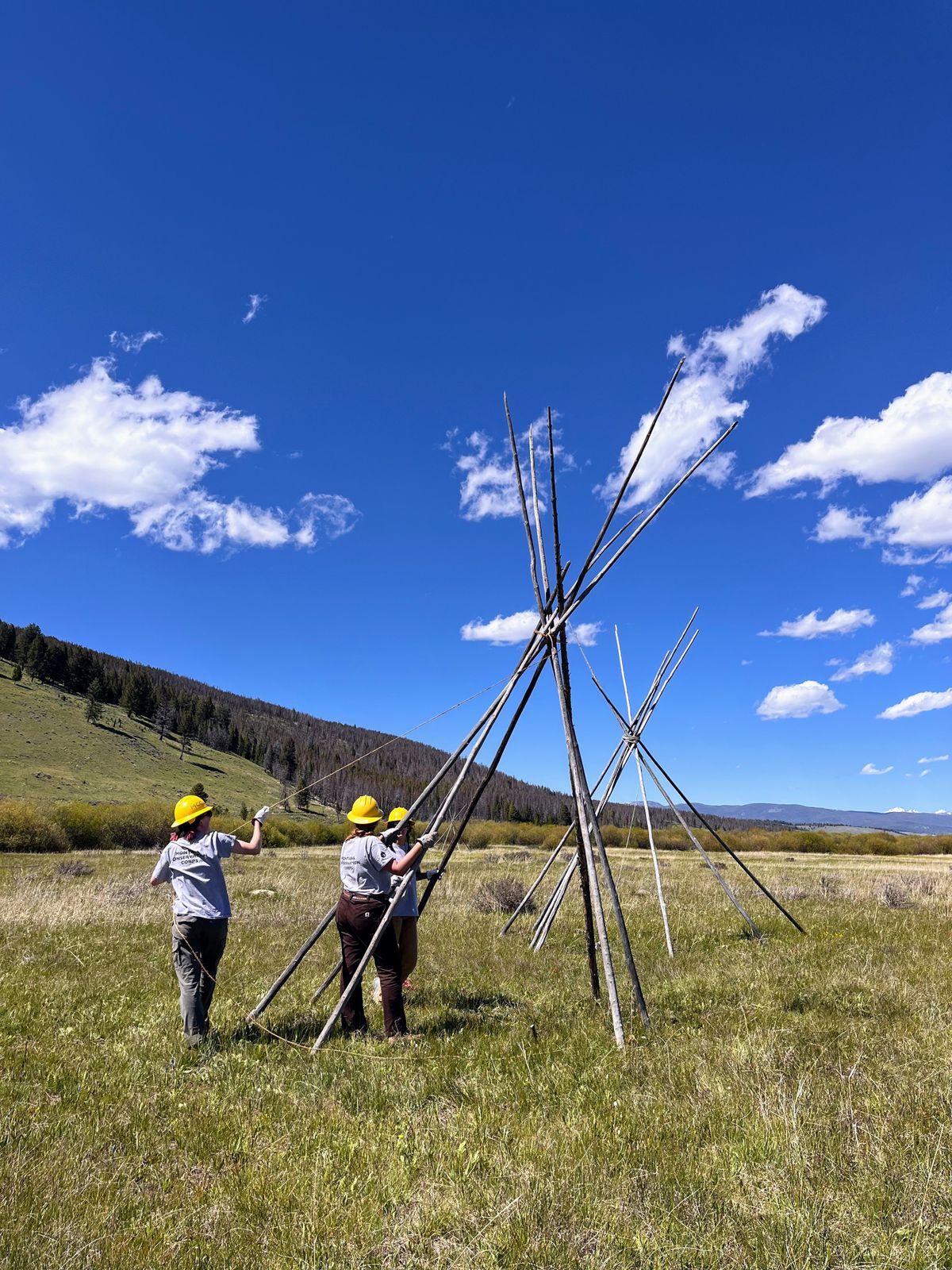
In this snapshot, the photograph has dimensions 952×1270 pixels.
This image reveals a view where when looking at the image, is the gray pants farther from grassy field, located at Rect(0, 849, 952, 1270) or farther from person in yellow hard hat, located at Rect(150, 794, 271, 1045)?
grassy field, located at Rect(0, 849, 952, 1270)

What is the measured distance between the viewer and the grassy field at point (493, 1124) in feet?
10.6

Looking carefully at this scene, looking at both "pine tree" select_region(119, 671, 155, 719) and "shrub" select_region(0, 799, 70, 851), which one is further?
"pine tree" select_region(119, 671, 155, 719)

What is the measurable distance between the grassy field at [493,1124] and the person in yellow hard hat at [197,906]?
0.42 metres

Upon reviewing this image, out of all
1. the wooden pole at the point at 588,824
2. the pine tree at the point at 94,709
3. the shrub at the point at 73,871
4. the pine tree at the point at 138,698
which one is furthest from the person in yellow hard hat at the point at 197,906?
the pine tree at the point at 138,698

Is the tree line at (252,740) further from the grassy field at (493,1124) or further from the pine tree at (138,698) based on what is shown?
the grassy field at (493,1124)

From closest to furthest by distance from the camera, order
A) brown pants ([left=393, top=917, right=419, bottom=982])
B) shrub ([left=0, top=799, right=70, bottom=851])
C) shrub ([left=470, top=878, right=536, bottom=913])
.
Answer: brown pants ([left=393, top=917, right=419, bottom=982]), shrub ([left=470, top=878, right=536, bottom=913]), shrub ([left=0, top=799, right=70, bottom=851])

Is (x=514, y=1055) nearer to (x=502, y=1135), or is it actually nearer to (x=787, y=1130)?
(x=502, y=1135)

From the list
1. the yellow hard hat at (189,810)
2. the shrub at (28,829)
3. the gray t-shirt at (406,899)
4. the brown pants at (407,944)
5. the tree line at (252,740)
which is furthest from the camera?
the tree line at (252,740)

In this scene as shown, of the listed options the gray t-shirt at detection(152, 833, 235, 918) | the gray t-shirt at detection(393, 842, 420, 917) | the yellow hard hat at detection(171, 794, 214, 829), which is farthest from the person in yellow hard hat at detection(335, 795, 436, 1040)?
the yellow hard hat at detection(171, 794, 214, 829)

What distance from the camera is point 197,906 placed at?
620cm

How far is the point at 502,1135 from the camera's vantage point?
4.29 metres

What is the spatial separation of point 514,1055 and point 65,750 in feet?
282

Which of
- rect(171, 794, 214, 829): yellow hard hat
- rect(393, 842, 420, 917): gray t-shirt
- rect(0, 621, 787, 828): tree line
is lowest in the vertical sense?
rect(0, 621, 787, 828): tree line

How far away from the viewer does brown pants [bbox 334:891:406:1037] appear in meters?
6.48
